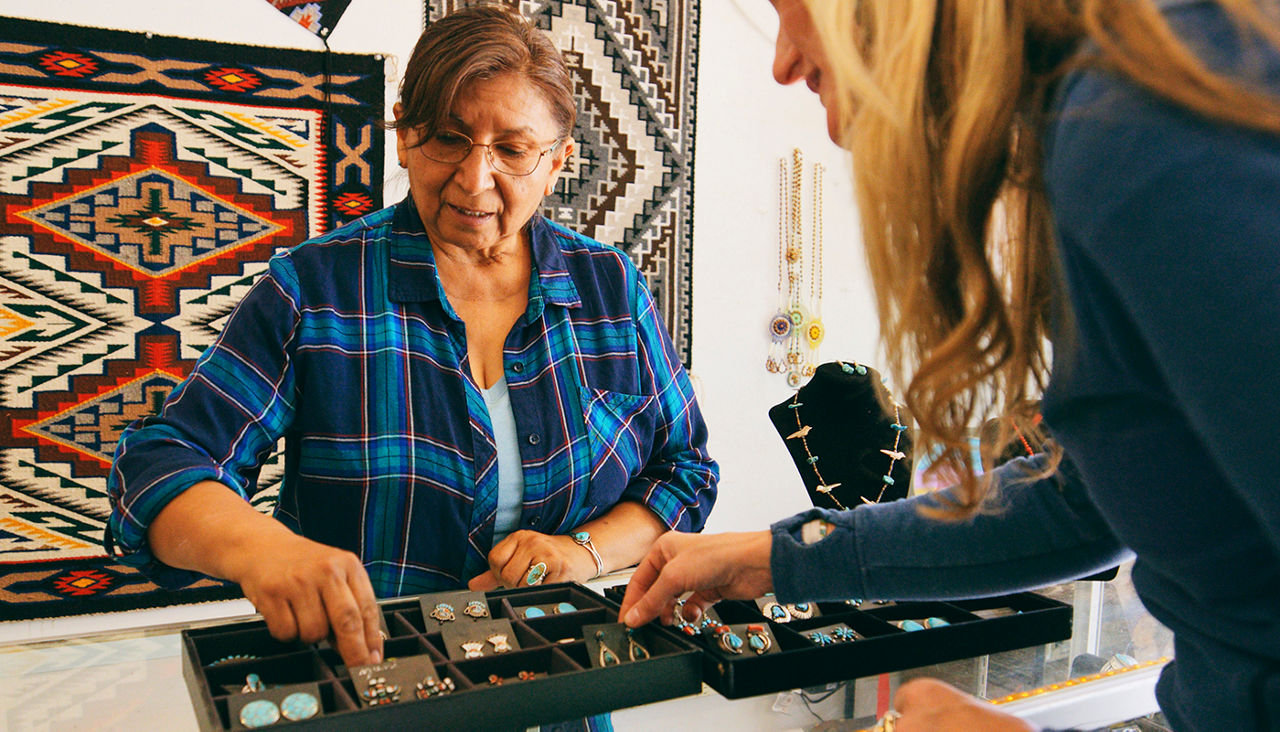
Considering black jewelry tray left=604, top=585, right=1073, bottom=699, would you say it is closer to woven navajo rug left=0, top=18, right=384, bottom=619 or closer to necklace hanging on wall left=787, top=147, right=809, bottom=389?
woven navajo rug left=0, top=18, right=384, bottom=619

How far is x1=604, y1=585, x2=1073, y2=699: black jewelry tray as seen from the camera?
912 mm

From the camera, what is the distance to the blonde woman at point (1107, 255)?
0.43 m

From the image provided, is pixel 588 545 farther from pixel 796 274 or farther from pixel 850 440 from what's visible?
pixel 796 274

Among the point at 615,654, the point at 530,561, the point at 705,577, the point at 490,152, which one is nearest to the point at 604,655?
the point at 615,654

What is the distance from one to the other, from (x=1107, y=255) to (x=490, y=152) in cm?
108

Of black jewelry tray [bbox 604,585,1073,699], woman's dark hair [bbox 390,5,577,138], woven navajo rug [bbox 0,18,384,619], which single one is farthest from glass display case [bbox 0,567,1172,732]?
woven navajo rug [bbox 0,18,384,619]

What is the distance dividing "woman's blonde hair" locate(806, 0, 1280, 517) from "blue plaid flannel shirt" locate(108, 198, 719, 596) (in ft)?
2.64

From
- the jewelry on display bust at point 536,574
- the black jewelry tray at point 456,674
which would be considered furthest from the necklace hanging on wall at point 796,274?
the black jewelry tray at point 456,674

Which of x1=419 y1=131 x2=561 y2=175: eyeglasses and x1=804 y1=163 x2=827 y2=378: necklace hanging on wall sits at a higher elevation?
x1=419 y1=131 x2=561 y2=175: eyeglasses

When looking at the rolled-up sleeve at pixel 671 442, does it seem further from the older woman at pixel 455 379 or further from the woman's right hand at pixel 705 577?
the woman's right hand at pixel 705 577

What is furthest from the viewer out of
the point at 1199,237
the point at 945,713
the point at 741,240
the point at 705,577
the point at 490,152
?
the point at 741,240

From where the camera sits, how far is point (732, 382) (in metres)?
3.03

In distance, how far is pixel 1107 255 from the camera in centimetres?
46

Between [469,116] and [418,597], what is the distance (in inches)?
27.7
